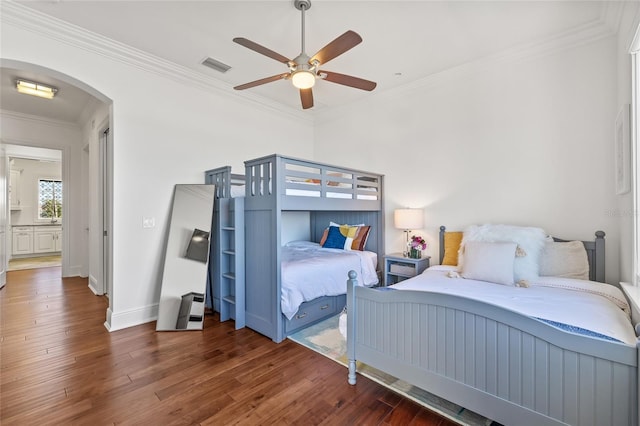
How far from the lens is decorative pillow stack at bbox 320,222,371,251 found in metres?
3.88

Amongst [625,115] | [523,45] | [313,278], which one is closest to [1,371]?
[313,278]

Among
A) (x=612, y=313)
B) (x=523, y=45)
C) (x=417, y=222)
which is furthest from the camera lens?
(x=417, y=222)

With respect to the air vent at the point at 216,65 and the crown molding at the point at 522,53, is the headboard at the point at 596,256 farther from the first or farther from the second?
the air vent at the point at 216,65

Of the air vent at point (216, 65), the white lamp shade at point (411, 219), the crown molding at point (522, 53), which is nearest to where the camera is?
the crown molding at point (522, 53)

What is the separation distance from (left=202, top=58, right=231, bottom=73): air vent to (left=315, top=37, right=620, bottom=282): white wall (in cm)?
212

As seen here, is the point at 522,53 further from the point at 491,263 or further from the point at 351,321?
the point at 351,321

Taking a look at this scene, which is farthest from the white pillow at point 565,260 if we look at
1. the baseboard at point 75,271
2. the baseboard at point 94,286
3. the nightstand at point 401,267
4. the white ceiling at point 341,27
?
the baseboard at point 75,271

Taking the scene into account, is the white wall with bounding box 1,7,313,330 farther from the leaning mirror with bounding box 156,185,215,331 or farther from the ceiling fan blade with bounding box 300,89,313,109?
the ceiling fan blade with bounding box 300,89,313,109

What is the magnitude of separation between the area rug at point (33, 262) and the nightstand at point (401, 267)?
7.32 m

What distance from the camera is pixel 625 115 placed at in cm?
200

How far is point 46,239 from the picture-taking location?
7379 millimetres

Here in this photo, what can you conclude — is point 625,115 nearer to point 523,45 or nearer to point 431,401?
point 523,45

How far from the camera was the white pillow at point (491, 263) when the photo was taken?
2314mm

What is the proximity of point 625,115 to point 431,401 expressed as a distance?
2.41m
